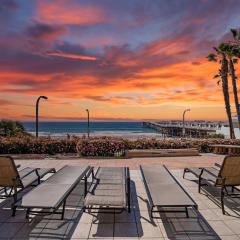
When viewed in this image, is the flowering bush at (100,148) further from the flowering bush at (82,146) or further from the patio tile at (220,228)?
the patio tile at (220,228)

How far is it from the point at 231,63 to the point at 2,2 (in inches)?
915

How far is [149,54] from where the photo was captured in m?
20.9

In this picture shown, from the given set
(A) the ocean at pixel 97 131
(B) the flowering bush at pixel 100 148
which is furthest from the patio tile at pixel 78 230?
(A) the ocean at pixel 97 131

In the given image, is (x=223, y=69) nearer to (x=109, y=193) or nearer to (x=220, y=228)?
(x=109, y=193)

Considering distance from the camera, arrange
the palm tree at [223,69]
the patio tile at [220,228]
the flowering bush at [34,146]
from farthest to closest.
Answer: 1. the palm tree at [223,69]
2. the flowering bush at [34,146]
3. the patio tile at [220,228]

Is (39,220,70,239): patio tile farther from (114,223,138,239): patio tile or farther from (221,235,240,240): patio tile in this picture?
(221,235,240,240): patio tile

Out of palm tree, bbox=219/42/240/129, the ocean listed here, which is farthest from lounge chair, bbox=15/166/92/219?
the ocean

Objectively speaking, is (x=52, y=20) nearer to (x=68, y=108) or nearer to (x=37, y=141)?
(x=37, y=141)

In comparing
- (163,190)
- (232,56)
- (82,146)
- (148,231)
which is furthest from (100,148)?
(232,56)

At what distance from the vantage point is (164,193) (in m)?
6.57

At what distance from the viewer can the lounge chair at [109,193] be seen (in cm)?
596

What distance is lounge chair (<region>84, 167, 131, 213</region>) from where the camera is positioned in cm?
596

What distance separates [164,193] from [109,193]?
110 cm

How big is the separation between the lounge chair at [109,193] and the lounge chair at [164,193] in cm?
50
